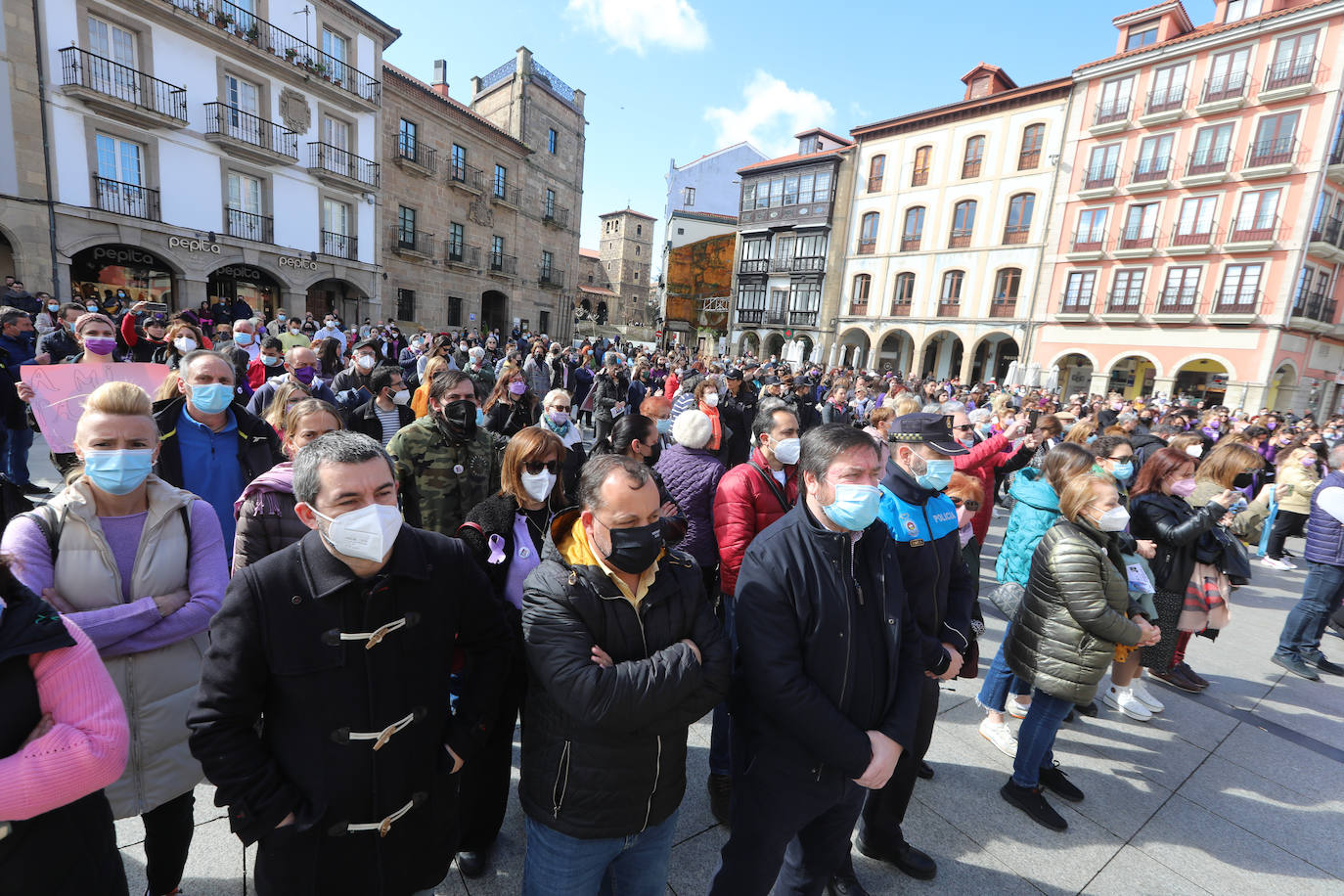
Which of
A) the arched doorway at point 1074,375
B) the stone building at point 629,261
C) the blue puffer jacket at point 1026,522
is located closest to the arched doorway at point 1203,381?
the arched doorway at point 1074,375

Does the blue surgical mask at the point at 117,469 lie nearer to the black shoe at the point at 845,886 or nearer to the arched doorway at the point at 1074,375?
the black shoe at the point at 845,886

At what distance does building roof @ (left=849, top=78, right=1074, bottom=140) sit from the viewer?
81.8 ft

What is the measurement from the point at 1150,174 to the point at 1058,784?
2876 cm

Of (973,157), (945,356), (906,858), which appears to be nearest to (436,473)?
(906,858)

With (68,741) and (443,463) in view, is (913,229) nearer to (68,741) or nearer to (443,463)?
(443,463)

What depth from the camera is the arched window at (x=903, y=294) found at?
30.0m

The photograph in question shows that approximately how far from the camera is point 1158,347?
2311 cm

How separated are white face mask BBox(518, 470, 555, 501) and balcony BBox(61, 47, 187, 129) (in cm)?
1938

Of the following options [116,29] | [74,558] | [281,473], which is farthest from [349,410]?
[116,29]

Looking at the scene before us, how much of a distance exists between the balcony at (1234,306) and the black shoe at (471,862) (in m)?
29.0

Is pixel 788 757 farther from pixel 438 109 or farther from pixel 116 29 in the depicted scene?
pixel 438 109

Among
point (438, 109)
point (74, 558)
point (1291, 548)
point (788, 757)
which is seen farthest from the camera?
point (438, 109)

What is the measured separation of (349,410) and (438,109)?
976 inches

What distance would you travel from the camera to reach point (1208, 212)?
22000mm
